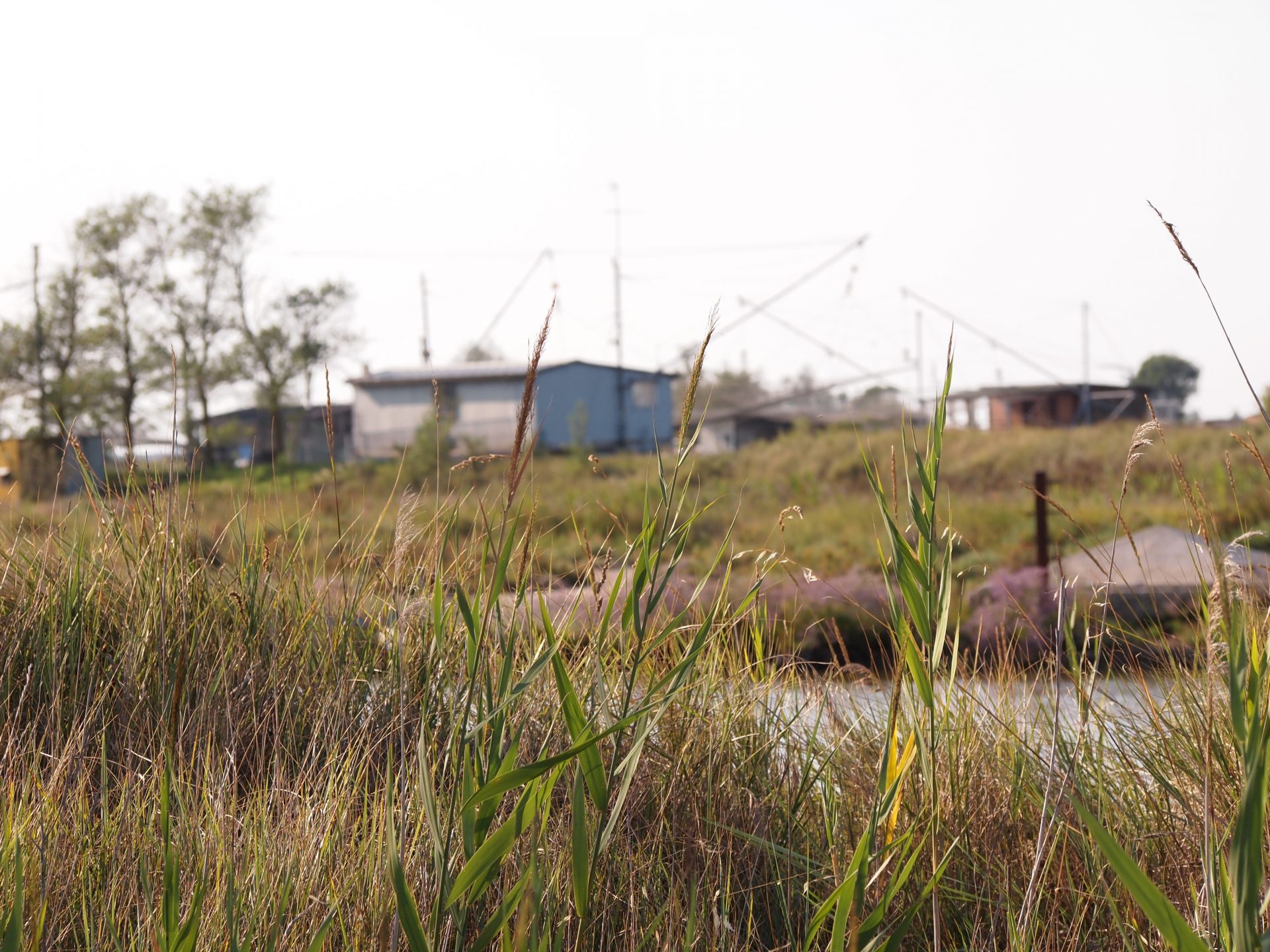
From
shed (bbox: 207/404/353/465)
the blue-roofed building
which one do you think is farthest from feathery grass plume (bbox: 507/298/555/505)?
the blue-roofed building

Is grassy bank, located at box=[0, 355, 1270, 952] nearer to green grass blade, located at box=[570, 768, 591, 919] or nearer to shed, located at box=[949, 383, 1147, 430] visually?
green grass blade, located at box=[570, 768, 591, 919]

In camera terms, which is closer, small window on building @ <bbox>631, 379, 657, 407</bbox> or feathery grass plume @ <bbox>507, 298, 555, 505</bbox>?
feathery grass plume @ <bbox>507, 298, 555, 505</bbox>

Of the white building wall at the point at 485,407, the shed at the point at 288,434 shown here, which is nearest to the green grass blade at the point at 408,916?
the shed at the point at 288,434

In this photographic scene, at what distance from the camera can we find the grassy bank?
1493 mm

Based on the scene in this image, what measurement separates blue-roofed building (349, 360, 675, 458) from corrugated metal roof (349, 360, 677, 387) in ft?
0.12

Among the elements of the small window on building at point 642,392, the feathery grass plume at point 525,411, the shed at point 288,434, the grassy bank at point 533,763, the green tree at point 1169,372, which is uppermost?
the green tree at point 1169,372

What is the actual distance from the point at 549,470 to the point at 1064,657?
2004 cm

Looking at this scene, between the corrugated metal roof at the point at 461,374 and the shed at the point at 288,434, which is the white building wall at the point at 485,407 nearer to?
the corrugated metal roof at the point at 461,374

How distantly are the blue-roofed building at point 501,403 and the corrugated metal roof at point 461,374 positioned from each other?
0.12 feet

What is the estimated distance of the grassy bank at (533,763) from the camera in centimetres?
149

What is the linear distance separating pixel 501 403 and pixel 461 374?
230 cm

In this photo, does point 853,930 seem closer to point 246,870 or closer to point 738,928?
point 738,928

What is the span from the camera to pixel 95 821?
2.28 meters

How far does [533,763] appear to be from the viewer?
1369mm
